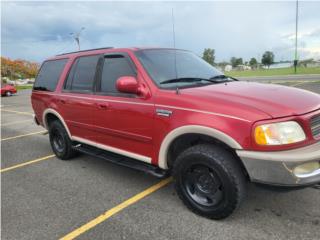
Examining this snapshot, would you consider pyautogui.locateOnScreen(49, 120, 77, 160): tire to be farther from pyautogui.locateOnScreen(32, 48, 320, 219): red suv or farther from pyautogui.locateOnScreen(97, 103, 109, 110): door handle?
pyautogui.locateOnScreen(97, 103, 109, 110): door handle

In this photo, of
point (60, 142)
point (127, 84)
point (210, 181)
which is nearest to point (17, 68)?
point (60, 142)

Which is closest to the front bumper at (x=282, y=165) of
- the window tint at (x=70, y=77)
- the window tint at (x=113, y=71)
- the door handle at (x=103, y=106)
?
the window tint at (x=113, y=71)

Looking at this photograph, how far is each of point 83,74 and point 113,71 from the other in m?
0.79

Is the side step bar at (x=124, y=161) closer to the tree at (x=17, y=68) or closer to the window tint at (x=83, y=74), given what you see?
the window tint at (x=83, y=74)

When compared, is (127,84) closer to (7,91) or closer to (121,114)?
(121,114)

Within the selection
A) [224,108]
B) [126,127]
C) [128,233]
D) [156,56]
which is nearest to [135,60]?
[156,56]

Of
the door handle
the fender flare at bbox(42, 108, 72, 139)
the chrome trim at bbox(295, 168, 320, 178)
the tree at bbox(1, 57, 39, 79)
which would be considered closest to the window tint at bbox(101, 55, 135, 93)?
the door handle

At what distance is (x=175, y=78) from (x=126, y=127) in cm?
87

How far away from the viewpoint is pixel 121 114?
12.5 ft

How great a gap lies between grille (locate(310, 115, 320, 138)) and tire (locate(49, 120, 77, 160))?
3.86m

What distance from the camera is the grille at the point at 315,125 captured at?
2862 mm

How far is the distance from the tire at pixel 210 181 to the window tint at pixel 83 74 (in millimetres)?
1981

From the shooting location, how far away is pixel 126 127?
12.5 ft

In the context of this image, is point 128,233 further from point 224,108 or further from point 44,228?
point 224,108
